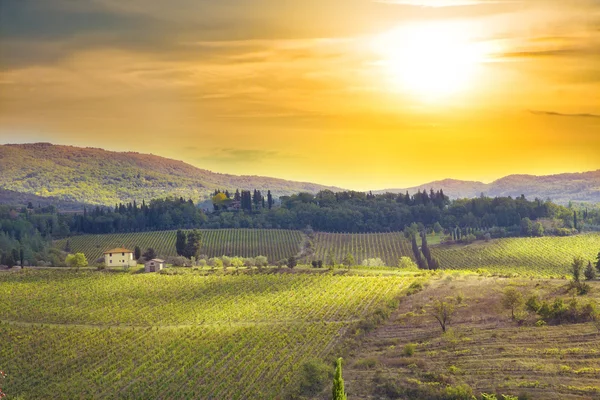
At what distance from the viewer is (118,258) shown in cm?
9731

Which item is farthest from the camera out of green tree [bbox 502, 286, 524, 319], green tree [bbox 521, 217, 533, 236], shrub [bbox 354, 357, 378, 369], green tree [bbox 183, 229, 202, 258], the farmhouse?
green tree [bbox 521, 217, 533, 236]

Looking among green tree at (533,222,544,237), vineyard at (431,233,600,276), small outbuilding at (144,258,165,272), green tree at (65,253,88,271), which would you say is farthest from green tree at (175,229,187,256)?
green tree at (533,222,544,237)

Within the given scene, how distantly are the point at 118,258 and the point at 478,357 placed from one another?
→ 65.6m

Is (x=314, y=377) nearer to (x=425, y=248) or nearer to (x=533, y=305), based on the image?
(x=533, y=305)

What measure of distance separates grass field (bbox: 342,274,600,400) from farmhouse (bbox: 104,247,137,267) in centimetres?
5071

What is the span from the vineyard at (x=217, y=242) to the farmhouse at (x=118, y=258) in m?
27.0

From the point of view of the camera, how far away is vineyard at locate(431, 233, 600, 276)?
109 m

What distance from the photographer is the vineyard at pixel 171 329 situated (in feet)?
162

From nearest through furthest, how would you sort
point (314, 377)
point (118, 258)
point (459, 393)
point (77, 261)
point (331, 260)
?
point (459, 393) < point (314, 377) < point (118, 258) < point (77, 261) < point (331, 260)

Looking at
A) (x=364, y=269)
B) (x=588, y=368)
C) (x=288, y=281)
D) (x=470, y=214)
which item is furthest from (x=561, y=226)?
(x=588, y=368)

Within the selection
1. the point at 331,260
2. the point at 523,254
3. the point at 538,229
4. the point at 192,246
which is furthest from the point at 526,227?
the point at 192,246

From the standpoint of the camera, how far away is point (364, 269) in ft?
316

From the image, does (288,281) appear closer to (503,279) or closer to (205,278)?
(205,278)

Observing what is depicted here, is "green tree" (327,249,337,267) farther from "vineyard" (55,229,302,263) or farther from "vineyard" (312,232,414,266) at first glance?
"vineyard" (55,229,302,263)
